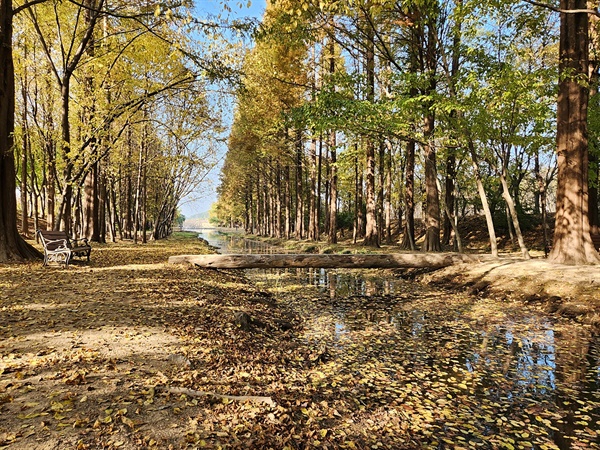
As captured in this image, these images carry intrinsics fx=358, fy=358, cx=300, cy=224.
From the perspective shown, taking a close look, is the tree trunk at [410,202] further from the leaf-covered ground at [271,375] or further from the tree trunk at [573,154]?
the leaf-covered ground at [271,375]

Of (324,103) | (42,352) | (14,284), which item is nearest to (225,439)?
(42,352)

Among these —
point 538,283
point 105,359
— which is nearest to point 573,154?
point 538,283

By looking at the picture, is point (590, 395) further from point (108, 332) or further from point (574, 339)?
point (108, 332)

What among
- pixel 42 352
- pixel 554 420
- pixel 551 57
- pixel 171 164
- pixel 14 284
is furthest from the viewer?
pixel 171 164

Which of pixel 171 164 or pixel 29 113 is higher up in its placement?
pixel 29 113

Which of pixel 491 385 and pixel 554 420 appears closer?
pixel 554 420

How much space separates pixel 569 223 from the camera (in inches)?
380

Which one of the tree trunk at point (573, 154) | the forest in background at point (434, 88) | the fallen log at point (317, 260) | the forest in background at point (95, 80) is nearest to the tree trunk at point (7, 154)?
the forest in background at point (95, 80)

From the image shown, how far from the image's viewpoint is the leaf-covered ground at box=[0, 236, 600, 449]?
9.61ft

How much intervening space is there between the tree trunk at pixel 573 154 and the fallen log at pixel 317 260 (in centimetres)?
328

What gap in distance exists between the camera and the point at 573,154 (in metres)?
9.77

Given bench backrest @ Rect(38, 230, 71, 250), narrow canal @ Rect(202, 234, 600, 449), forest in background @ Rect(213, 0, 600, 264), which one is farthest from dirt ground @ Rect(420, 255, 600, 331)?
bench backrest @ Rect(38, 230, 71, 250)

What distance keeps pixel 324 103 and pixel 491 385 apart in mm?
10517

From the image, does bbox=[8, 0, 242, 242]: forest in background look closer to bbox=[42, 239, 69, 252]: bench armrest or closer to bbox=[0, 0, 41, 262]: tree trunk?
bbox=[0, 0, 41, 262]: tree trunk
